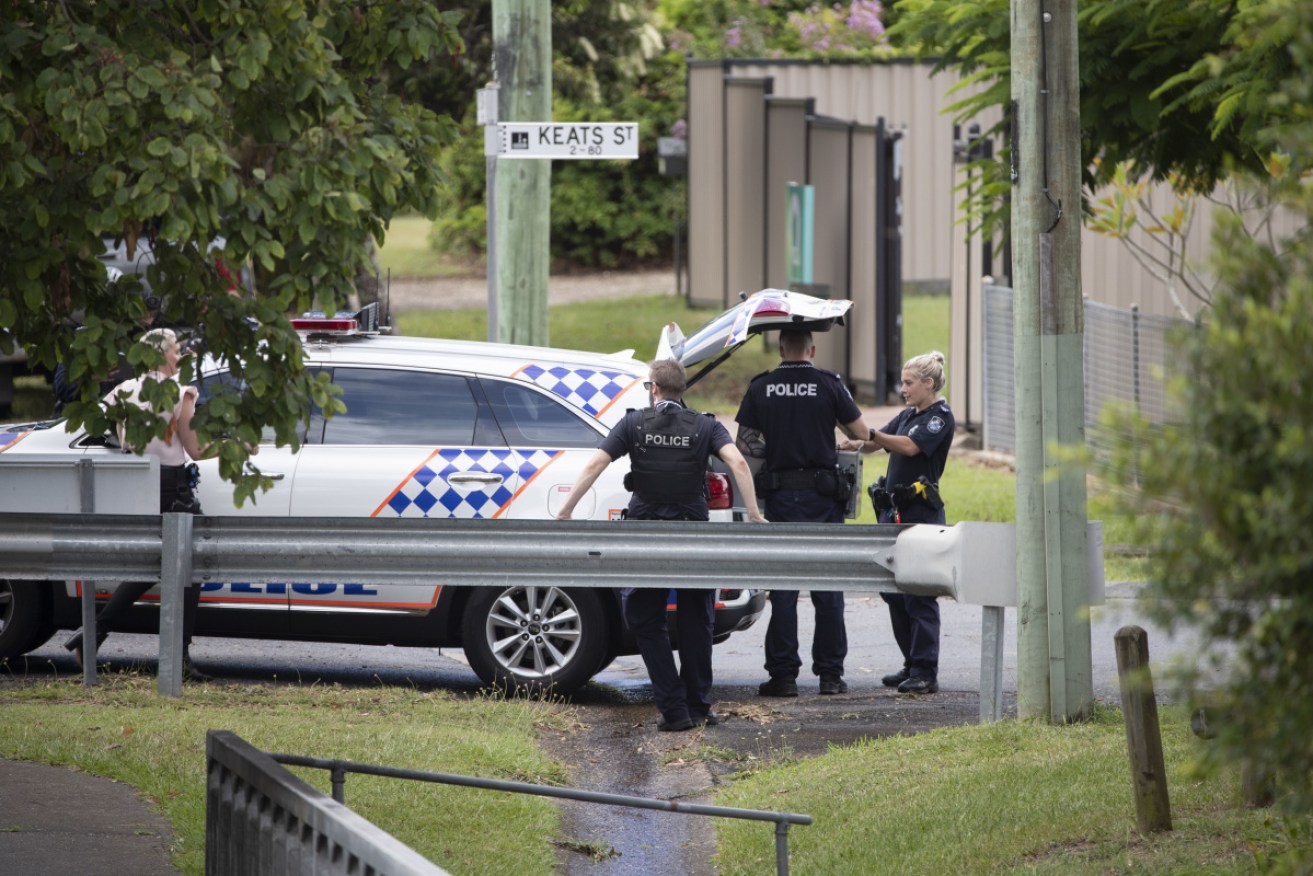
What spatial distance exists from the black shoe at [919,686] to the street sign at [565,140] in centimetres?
372

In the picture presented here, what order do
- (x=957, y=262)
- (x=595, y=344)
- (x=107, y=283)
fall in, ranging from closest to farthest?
(x=107, y=283) < (x=957, y=262) < (x=595, y=344)

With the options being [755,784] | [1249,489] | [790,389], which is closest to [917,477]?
[790,389]

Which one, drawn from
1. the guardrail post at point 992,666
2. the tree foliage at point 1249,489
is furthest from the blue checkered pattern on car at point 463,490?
the tree foliage at point 1249,489

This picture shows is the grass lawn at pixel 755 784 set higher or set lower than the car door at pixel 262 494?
lower

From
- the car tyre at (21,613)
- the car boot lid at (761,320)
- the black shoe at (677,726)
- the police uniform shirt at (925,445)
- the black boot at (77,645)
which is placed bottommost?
the black shoe at (677,726)

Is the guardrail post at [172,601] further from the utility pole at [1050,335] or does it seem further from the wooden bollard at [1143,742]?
the wooden bollard at [1143,742]

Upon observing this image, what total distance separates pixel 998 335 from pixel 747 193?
809 centimetres

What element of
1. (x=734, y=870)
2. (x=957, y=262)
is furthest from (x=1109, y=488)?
(x=957, y=262)

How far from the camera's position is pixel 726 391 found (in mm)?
21453

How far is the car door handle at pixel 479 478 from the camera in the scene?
888 cm

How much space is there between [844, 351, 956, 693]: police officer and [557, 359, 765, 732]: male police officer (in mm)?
1009

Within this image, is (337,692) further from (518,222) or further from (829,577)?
(518,222)

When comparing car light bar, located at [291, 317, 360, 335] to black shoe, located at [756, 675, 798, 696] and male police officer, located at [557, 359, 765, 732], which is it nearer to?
male police officer, located at [557, 359, 765, 732]

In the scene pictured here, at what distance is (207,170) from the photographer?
5312 mm
